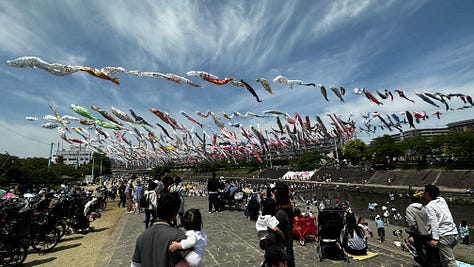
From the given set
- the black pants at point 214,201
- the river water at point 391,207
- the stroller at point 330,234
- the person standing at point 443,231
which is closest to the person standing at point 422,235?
the person standing at point 443,231

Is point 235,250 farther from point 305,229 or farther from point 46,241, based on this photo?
point 46,241

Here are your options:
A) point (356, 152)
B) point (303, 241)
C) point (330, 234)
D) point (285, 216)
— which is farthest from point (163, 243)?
point (356, 152)

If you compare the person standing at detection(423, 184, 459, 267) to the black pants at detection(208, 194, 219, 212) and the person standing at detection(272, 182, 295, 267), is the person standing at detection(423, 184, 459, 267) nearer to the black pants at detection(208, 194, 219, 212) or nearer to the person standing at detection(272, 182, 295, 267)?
the person standing at detection(272, 182, 295, 267)

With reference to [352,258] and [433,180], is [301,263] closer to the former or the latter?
[352,258]

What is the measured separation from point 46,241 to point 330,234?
24.1 feet

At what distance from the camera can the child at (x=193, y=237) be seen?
73.0 inches

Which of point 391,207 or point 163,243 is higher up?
point 163,243

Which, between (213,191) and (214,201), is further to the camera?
(214,201)

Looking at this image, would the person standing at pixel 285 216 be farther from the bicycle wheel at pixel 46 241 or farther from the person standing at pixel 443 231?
the bicycle wheel at pixel 46 241

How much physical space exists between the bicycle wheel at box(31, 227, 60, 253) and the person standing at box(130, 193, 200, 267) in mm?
6348

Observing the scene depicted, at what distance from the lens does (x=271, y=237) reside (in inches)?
113

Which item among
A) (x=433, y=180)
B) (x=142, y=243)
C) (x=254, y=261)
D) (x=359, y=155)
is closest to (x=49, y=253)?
(x=254, y=261)

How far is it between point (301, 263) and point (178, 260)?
392 cm

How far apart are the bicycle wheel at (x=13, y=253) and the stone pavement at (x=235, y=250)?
1631mm
